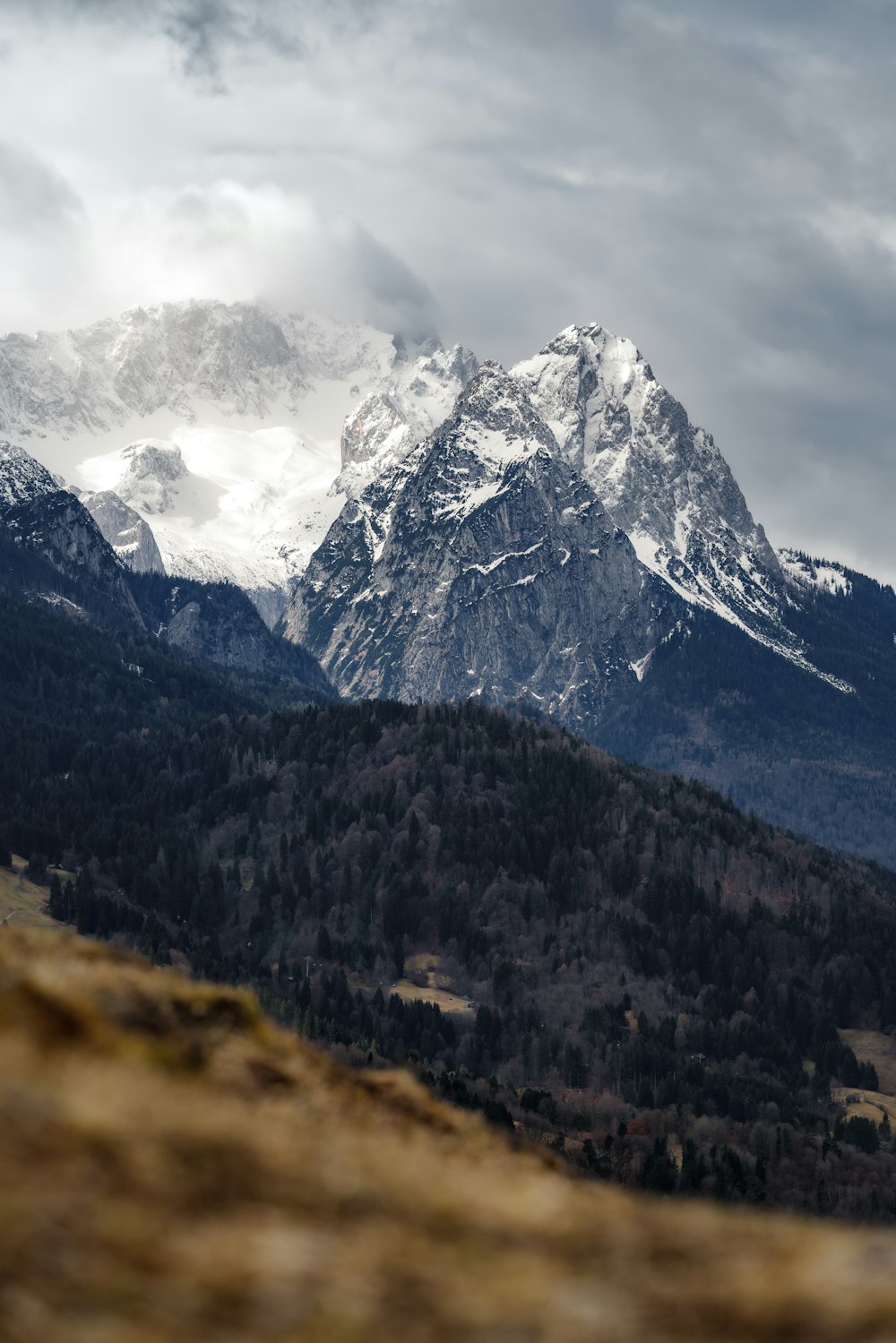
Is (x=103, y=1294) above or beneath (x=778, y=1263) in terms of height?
beneath

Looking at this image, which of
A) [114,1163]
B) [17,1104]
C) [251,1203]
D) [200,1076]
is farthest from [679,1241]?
[200,1076]

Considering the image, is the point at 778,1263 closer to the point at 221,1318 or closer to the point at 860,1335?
the point at 860,1335

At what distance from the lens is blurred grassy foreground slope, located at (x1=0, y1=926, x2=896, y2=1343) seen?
58.5 ft

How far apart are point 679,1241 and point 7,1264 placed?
909cm

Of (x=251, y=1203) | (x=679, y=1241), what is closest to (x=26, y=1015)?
(x=251, y=1203)

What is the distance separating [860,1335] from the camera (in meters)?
17.6

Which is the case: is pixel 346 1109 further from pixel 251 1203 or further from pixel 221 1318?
pixel 221 1318

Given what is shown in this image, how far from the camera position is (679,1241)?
69.2ft

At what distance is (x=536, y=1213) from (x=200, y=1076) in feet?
29.0

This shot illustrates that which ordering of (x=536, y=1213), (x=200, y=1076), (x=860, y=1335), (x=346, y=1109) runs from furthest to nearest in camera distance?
1. (x=346, y=1109)
2. (x=200, y=1076)
3. (x=536, y=1213)
4. (x=860, y=1335)

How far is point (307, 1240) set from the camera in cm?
1948

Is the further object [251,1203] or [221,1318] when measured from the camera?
[251,1203]

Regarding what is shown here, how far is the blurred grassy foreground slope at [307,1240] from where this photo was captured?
1784cm

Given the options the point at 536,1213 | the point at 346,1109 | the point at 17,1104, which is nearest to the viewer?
the point at 17,1104
